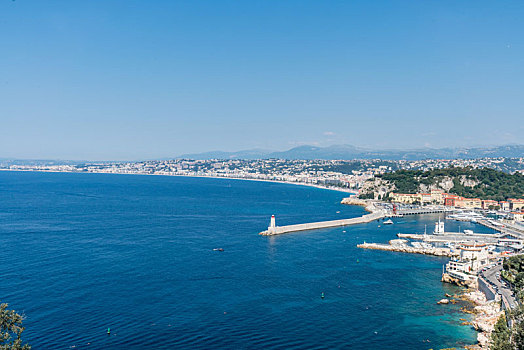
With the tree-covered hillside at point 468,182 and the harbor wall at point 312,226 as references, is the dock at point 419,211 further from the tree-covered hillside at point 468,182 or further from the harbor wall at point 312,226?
the tree-covered hillside at point 468,182

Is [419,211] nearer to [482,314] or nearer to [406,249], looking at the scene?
[406,249]

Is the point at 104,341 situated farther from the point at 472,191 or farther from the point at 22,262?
the point at 472,191

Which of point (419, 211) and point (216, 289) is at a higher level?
point (216, 289)

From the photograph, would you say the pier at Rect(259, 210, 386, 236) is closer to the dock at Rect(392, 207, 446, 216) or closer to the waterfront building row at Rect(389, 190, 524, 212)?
the dock at Rect(392, 207, 446, 216)

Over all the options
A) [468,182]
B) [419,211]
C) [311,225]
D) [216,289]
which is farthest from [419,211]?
[216,289]

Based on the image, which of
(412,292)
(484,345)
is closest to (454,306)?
(412,292)

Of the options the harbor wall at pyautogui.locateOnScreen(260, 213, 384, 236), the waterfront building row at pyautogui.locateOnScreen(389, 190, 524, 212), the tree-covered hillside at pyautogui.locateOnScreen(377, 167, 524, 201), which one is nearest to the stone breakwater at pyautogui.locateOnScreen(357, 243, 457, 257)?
the harbor wall at pyautogui.locateOnScreen(260, 213, 384, 236)
